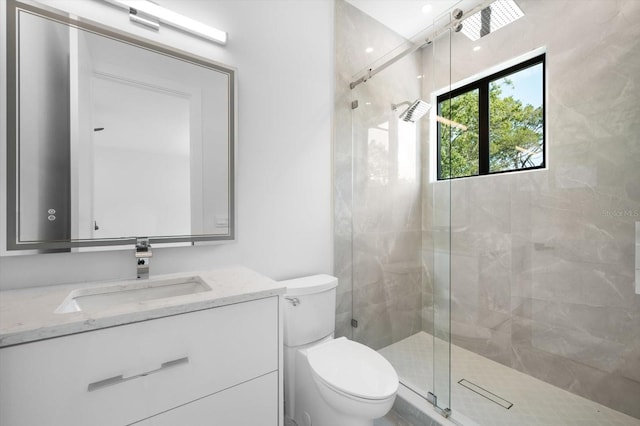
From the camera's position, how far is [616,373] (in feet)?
5.00

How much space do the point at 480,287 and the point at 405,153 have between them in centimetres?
118

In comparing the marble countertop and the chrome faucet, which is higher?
the chrome faucet

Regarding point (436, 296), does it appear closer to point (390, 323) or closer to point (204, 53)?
point (390, 323)

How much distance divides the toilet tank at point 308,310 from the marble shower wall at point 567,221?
79 cm

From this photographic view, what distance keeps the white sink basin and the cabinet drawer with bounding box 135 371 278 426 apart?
0.38 meters

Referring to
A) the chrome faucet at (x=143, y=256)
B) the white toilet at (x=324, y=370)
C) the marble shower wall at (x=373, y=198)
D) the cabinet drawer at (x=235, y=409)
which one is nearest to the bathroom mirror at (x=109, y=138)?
the chrome faucet at (x=143, y=256)

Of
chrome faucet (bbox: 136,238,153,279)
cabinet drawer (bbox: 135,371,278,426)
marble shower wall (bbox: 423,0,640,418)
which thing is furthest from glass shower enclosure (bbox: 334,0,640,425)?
chrome faucet (bbox: 136,238,153,279)

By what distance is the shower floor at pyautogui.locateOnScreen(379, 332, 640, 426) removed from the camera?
1.47 metres

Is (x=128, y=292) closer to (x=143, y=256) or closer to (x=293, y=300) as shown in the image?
(x=143, y=256)

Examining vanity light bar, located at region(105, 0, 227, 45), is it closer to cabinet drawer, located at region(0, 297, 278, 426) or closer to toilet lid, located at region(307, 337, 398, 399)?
cabinet drawer, located at region(0, 297, 278, 426)

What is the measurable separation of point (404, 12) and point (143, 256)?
229 centimetres

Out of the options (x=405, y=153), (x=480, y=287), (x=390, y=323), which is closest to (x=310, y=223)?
(x=405, y=153)

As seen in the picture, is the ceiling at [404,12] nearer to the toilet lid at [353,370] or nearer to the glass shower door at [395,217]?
the glass shower door at [395,217]

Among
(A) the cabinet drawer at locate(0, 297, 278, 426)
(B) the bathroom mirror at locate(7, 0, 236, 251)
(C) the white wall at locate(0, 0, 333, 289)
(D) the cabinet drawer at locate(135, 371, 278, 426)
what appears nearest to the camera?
(A) the cabinet drawer at locate(0, 297, 278, 426)
